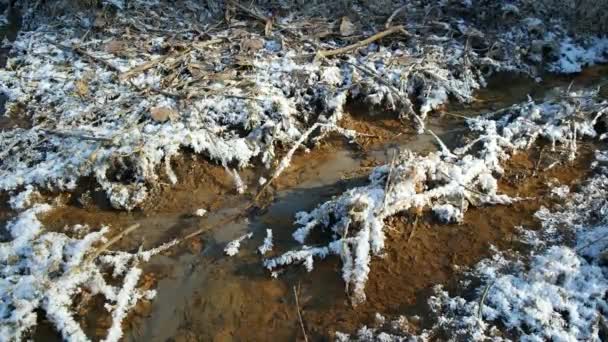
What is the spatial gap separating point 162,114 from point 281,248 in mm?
1687

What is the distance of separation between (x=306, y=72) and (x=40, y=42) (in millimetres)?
3067

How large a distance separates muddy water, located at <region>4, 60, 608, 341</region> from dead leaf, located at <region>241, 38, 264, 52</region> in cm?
148

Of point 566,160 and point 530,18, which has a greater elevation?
point 530,18

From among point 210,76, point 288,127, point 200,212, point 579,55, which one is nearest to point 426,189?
point 288,127

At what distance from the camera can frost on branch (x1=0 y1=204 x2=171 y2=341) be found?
3.21 meters

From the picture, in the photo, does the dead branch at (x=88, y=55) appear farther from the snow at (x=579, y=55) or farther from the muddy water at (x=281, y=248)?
the snow at (x=579, y=55)

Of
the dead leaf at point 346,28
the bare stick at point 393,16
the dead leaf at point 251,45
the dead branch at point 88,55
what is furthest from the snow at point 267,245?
the bare stick at point 393,16

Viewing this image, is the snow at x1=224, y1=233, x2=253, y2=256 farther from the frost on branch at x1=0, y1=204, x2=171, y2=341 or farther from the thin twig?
the thin twig

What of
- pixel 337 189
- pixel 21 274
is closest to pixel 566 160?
pixel 337 189

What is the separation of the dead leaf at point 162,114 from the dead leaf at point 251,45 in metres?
1.23

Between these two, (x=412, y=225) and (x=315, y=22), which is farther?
(x=315, y=22)

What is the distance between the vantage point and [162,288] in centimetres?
350

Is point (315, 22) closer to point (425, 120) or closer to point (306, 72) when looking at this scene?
point (306, 72)

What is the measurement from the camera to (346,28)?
5867 mm
